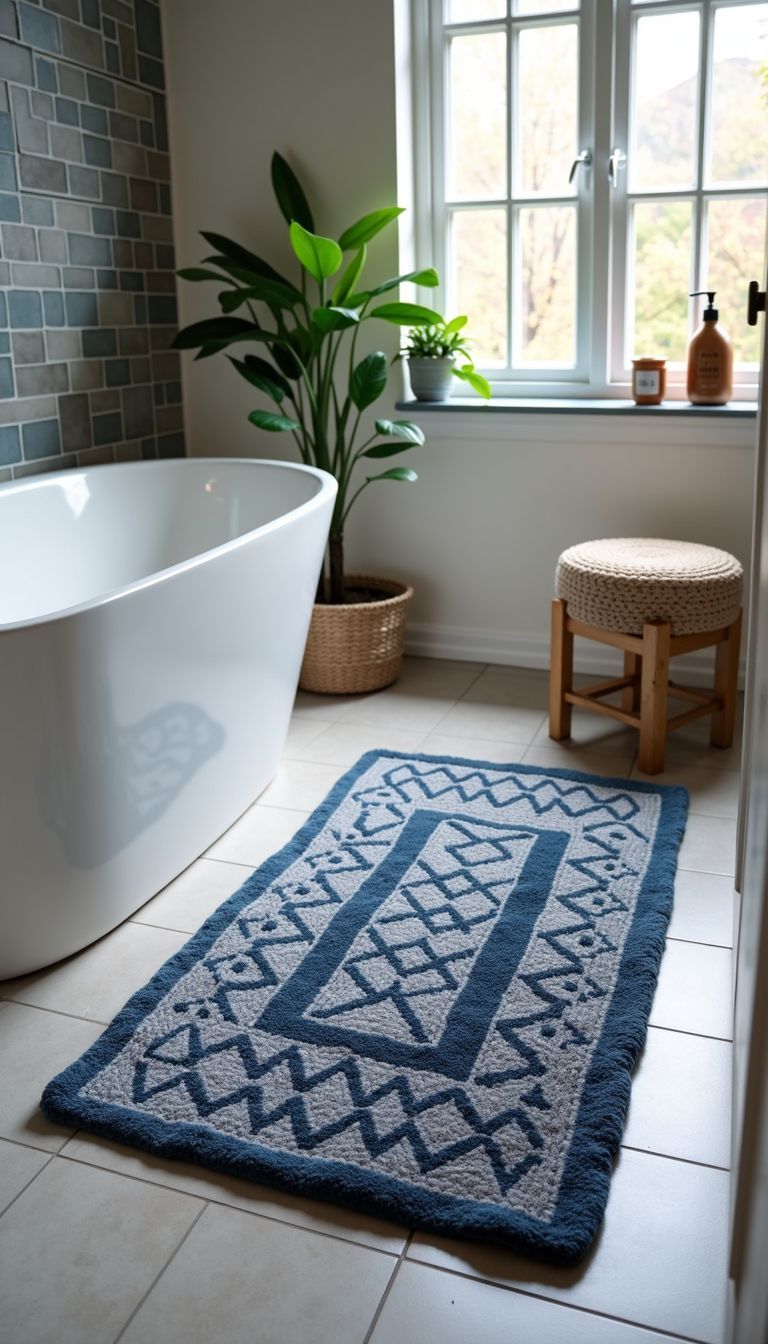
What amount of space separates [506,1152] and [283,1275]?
1.13 feet

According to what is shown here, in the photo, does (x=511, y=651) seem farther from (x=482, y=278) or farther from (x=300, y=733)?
(x=482, y=278)

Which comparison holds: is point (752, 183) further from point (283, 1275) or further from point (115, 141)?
point (283, 1275)

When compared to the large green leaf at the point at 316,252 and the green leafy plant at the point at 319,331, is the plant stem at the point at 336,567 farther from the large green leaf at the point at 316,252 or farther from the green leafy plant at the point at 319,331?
the large green leaf at the point at 316,252

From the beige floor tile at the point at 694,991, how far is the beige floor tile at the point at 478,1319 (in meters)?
0.58

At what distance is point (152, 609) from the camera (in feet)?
6.51

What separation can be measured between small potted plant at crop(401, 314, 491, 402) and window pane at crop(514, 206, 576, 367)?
186 millimetres

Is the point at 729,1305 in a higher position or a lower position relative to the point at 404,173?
lower

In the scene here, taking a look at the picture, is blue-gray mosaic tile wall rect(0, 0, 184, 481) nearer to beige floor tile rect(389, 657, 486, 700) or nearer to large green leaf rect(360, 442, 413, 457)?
large green leaf rect(360, 442, 413, 457)

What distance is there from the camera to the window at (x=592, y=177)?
3098 millimetres

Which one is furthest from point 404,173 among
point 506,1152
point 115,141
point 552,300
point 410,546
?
point 506,1152

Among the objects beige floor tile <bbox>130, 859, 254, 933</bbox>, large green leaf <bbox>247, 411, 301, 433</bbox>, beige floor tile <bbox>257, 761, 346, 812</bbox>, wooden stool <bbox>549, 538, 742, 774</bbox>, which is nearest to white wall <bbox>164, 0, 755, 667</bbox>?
wooden stool <bbox>549, 538, 742, 774</bbox>

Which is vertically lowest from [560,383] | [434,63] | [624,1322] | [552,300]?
[624,1322]

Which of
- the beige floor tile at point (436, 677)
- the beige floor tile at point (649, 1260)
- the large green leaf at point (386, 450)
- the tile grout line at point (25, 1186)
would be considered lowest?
the beige floor tile at point (649, 1260)

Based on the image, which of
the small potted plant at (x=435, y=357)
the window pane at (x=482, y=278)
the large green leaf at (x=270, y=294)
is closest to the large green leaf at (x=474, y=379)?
the small potted plant at (x=435, y=357)
